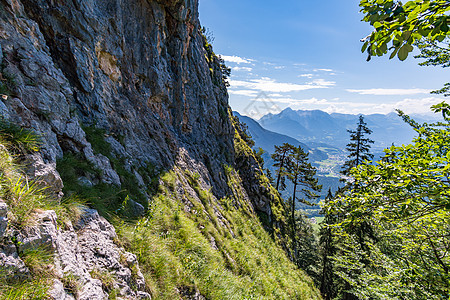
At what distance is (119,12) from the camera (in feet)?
39.4

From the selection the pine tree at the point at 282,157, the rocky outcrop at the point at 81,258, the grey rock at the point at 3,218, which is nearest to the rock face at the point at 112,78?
the rocky outcrop at the point at 81,258

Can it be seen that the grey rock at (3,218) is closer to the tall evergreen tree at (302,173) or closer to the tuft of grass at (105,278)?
the tuft of grass at (105,278)

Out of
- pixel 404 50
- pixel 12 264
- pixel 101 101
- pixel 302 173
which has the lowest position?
pixel 302 173

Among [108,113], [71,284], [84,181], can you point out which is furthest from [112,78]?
[71,284]

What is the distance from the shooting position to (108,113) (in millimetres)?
9109

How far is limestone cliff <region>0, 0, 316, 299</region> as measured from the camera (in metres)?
3.71

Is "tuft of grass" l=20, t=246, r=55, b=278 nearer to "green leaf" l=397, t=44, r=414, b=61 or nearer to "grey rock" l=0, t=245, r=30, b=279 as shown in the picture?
"grey rock" l=0, t=245, r=30, b=279

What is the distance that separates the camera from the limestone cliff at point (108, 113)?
3.71 metres

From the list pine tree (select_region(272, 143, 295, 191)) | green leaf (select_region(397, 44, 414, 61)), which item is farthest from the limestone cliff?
pine tree (select_region(272, 143, 295, 191))

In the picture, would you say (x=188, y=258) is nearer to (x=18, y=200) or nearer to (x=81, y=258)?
(x=81, y=258)

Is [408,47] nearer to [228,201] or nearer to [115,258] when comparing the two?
[115,258]

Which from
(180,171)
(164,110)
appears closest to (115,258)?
(180,171)

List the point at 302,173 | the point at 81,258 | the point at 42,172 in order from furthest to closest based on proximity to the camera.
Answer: the point at 302,173 → the point at 42,172 → the point at 81,258

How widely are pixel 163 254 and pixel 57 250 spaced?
2.65 meters
